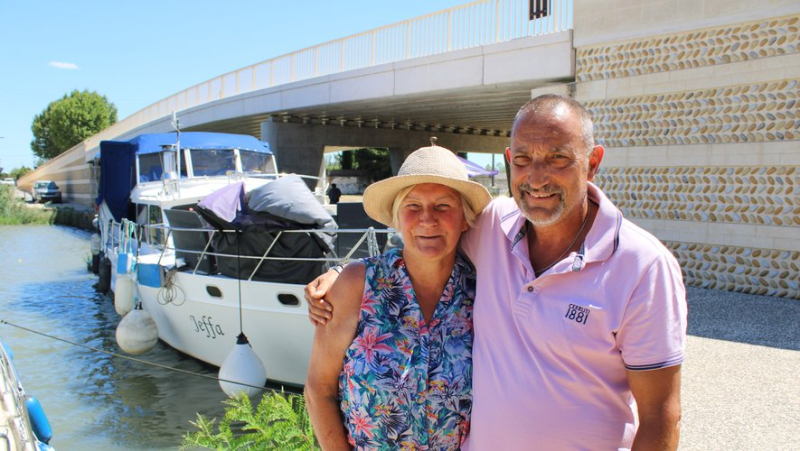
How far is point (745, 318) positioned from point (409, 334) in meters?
8.27

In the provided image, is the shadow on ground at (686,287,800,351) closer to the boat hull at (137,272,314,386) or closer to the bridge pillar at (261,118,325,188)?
the boat hull at (137,272,314,386)

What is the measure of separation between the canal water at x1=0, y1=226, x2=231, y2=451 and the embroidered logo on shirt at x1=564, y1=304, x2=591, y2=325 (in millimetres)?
6183

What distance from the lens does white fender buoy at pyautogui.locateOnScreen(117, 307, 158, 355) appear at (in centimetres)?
875

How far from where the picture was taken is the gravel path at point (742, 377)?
485 cm

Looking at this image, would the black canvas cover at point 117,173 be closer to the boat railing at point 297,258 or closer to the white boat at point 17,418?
the boat railing at point 297,258

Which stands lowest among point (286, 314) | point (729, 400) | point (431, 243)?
point (729, 400)

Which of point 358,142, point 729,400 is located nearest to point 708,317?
point 729,400

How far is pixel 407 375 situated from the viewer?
83.5 inches

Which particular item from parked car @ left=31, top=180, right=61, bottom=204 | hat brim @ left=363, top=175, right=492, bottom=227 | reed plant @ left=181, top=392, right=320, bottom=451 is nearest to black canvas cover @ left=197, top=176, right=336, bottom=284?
reed plant @ left=181, top=392, right=320, bottom=451

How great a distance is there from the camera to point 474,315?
2100 millimetres

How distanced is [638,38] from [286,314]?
894cm

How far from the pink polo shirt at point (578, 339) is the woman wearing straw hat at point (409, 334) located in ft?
0.52

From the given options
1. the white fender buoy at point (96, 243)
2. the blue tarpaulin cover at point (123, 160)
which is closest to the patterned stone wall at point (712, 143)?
the blue tarpaulin cover at point (123, 160)

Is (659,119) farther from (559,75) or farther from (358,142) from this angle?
(358,142)
